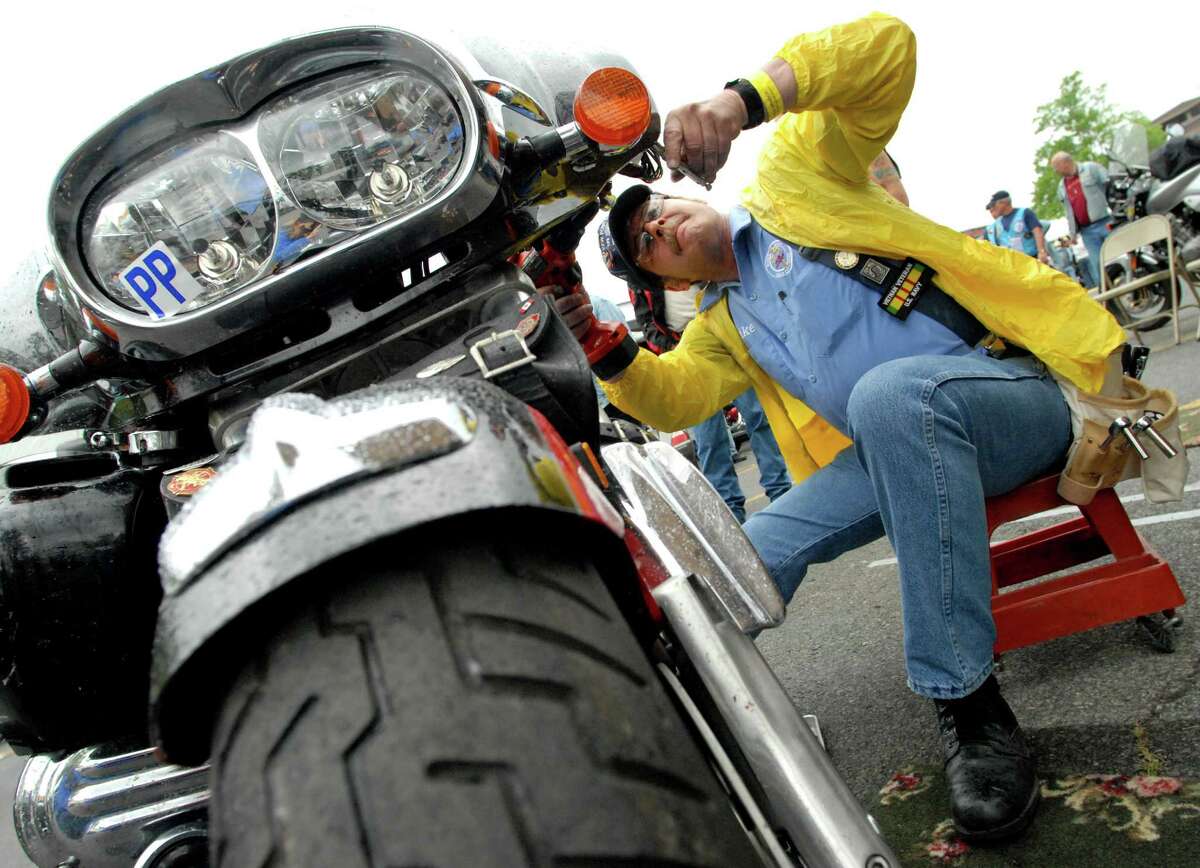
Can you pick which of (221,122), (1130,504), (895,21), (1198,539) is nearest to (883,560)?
(1130,504)

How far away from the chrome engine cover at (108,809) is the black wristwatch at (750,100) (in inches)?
46.2

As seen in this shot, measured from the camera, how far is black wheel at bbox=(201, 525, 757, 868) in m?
0.45

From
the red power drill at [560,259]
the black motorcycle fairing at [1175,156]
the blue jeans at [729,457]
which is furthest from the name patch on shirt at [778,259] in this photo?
the black motorcycle fairing at [1175,156]

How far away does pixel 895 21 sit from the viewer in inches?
62.8

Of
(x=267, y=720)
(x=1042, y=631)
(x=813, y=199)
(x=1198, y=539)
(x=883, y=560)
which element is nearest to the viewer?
(x=267, y=720)

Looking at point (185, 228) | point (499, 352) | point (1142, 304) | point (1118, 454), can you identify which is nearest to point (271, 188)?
point (185, 228)

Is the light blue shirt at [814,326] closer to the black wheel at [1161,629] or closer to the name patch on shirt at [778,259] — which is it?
the name patch on shirt at [778,259]

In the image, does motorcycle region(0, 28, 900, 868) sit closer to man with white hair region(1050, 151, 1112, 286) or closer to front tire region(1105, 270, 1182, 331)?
front tire region(1105, 270, 1182, 331)

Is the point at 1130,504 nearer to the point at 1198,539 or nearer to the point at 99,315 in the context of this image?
the point at 1198,539

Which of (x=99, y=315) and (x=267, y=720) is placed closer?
(x=267, y=720)

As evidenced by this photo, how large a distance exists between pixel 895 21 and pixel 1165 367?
4397mm

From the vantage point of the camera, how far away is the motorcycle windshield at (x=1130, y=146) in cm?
808

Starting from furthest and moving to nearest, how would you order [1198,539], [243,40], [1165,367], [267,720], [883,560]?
[1165,367] < [883,560] < [1198,539] < [243,40] < [267,720]

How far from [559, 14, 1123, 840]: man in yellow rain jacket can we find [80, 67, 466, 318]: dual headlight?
0.38 m
